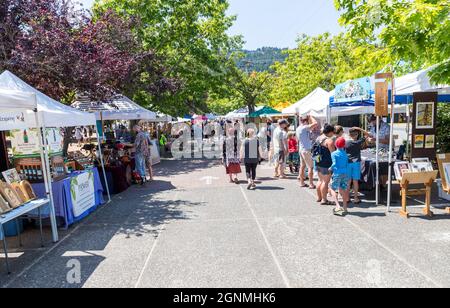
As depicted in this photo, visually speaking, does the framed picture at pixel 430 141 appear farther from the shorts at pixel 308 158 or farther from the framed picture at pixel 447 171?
the shorts at pixel 308 158

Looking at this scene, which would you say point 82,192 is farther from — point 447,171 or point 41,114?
point 447,171

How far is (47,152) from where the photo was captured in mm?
6051

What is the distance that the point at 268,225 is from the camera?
6023 mm

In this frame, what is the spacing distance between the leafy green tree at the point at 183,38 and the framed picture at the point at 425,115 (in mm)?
11927

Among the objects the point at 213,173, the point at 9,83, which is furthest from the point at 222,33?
the point at 9,83

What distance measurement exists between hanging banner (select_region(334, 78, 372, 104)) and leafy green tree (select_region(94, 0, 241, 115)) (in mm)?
10102

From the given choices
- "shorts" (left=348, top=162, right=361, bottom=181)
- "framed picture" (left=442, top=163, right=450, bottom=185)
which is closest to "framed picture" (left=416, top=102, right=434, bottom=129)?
"framed picture" (left=442, top=163, right=450, bottom=185)

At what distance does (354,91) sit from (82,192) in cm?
647

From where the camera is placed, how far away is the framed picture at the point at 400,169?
653cm

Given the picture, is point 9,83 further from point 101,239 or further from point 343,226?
point 343,226

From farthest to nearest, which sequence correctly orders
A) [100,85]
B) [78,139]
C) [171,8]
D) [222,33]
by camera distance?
[78,139]
[222,33]
[171,8]
[100,85]

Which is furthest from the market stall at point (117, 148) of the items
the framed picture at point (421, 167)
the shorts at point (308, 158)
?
the framed picture at point (421, 167)
